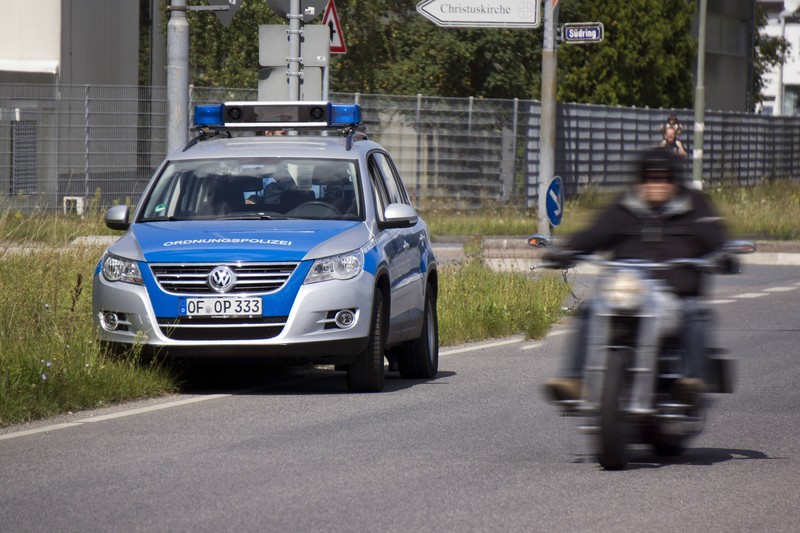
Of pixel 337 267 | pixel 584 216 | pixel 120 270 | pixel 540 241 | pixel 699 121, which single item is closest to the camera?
pixel 540 241

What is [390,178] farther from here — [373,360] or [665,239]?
[665,239]

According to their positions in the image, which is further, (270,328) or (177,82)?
(177,82)

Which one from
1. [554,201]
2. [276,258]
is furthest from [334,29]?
[276,258]

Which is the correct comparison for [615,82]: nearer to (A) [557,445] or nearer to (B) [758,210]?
(B) [758,210]

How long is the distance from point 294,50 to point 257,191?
6008 millimetres

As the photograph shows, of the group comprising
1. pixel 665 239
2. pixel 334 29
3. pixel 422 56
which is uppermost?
pixel 422 56

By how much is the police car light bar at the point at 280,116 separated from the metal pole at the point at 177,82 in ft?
7.94

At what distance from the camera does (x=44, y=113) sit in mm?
28828

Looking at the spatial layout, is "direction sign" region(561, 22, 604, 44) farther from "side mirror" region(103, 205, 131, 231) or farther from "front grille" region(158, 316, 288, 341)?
"front grille" region(158, 316, 288, 341)

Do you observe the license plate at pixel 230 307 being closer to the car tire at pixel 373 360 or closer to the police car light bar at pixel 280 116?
the car tire at pixel 373 360

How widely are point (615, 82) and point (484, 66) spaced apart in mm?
4779

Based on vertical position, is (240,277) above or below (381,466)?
above

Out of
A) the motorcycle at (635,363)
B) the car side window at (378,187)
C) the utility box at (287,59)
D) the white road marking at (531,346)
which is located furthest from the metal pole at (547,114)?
the motorcycle at (635,363)

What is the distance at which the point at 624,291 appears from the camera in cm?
777
